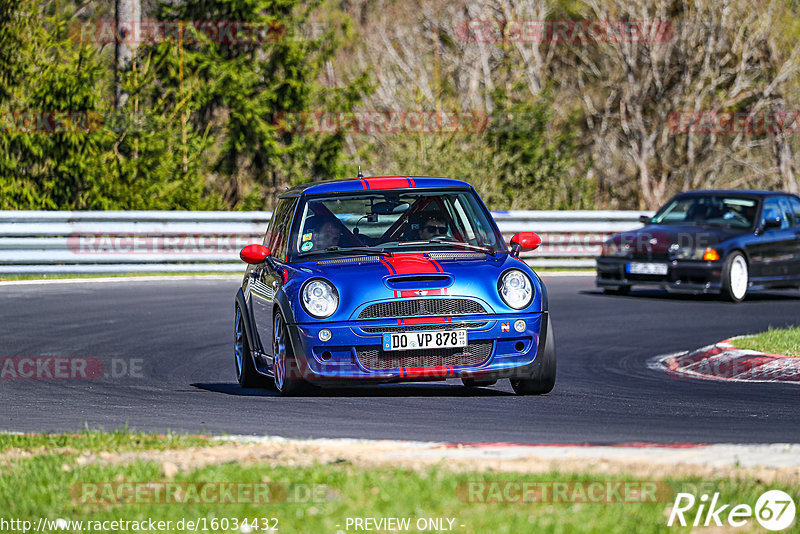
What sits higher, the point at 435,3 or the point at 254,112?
the point at 435,3

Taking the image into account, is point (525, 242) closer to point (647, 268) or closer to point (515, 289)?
point (515, 289)

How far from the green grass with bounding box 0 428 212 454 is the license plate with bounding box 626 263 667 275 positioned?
1216 centimetres

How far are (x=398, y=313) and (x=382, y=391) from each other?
1.13 m

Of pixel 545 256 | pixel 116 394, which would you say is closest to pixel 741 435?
pixel 116 394

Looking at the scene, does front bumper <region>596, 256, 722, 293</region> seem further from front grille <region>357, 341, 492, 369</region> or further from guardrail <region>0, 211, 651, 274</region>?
front grille <region>357, 341, 492, 369</region>

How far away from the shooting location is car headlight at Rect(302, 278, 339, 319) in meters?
8.39

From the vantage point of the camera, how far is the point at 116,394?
30.6 feet

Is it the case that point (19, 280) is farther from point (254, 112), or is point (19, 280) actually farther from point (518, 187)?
point (518, 187)

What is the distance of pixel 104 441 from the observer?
6664 millimetres

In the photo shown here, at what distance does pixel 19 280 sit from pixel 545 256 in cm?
923
